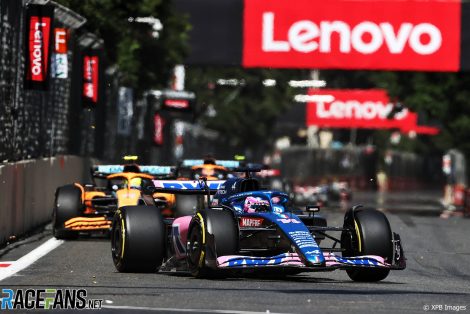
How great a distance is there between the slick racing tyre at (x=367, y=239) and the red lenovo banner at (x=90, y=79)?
1950 cm

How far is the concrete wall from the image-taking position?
21.5 metres

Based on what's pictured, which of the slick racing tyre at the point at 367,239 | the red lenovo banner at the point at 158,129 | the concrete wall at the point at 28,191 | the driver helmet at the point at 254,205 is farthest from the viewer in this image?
the red lenovo banner at the point at 158,129

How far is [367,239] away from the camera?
15414 mm

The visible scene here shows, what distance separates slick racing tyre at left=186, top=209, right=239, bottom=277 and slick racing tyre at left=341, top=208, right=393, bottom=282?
55.1 inches

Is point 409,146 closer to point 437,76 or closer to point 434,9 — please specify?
point 437,76

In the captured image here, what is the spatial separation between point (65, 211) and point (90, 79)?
41.6 feet

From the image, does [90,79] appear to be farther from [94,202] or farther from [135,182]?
[94,202]

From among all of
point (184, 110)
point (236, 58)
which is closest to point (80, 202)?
point (236, 58)

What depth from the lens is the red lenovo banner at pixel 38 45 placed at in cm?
2509

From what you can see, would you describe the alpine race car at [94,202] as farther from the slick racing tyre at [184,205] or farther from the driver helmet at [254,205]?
the driver helmet at [254,205]

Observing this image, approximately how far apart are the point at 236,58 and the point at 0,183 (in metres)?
15.9

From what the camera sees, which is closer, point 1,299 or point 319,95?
point 1,299

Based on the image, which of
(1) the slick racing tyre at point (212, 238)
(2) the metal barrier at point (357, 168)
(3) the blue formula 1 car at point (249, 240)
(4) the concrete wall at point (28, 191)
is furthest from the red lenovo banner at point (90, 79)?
(1) the slick racing tyre at point (212, 238)

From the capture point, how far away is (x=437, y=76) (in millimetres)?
47906
